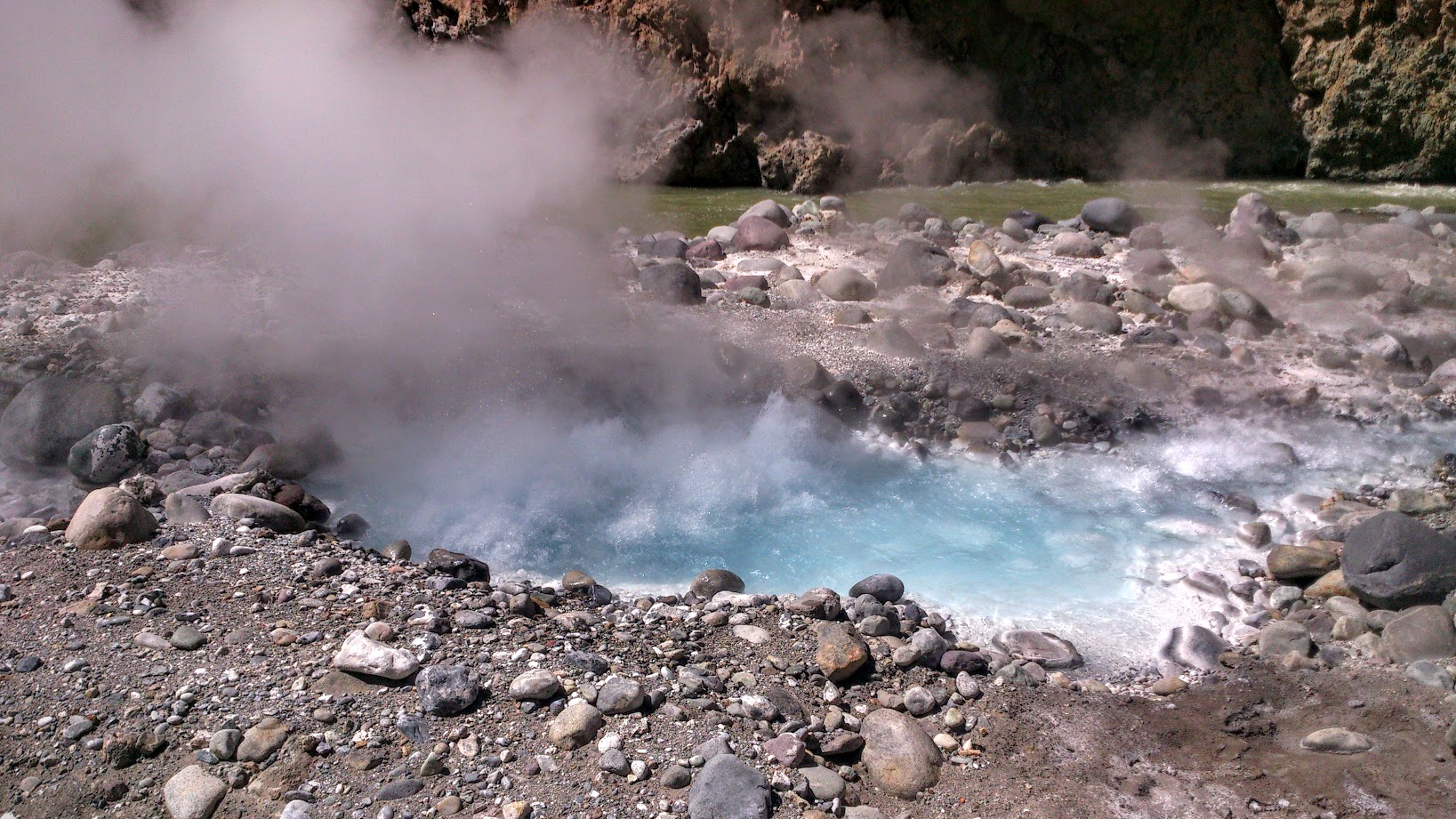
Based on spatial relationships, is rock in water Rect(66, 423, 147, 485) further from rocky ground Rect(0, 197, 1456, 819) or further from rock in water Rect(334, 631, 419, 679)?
rock in water Rect(334, 631, 419, 679)

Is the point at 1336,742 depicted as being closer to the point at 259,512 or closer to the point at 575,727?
the point at 575,727

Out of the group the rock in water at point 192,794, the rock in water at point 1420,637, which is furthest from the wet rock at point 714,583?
the rock in water at point 1420,637

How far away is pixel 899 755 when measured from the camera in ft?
9.00

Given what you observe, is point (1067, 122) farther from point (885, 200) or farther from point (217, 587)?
point (217, 587)

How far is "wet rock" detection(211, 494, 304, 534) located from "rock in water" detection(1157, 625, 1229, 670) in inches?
114

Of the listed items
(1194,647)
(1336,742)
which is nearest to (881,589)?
(1194,647)

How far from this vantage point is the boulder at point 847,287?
6293mm

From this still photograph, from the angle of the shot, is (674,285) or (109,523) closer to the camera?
(109,523)

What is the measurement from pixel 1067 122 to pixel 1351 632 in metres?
7.87

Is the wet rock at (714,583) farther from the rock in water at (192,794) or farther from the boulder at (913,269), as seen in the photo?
the boulder at (913,269)

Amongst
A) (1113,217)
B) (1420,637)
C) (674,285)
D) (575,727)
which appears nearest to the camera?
(575,727)

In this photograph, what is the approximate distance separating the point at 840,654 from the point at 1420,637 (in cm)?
177

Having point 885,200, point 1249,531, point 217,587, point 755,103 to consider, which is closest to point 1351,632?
point 1249,531

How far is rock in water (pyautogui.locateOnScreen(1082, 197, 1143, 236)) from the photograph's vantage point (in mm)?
7660
